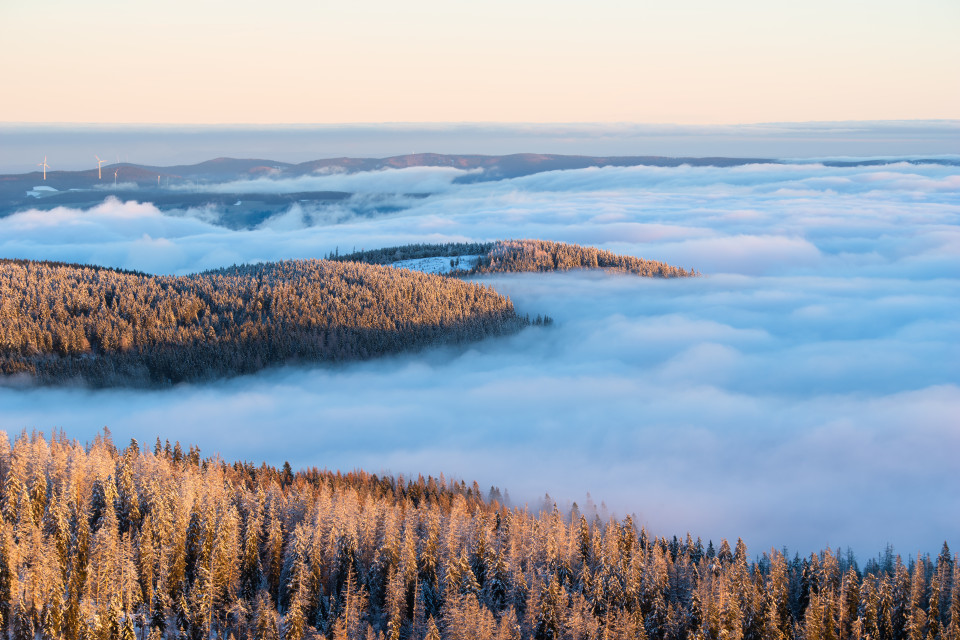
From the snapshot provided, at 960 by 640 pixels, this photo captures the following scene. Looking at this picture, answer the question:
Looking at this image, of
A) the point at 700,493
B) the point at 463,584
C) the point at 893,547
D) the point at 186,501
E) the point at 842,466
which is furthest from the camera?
the point at 842,466

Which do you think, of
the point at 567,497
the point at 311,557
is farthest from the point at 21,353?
the point at 311,557

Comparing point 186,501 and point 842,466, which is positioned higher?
point 186,501

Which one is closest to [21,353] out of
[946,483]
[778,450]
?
[778,450]

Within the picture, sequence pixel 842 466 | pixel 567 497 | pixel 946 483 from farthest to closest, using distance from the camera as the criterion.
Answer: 1. pixel 842 466
2. pixel 946 483
3. pixel 567 497

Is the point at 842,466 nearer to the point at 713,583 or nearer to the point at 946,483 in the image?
the point at 946,483

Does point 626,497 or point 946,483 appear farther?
point 946,483

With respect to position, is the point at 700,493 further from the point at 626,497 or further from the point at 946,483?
the point at 946,483
